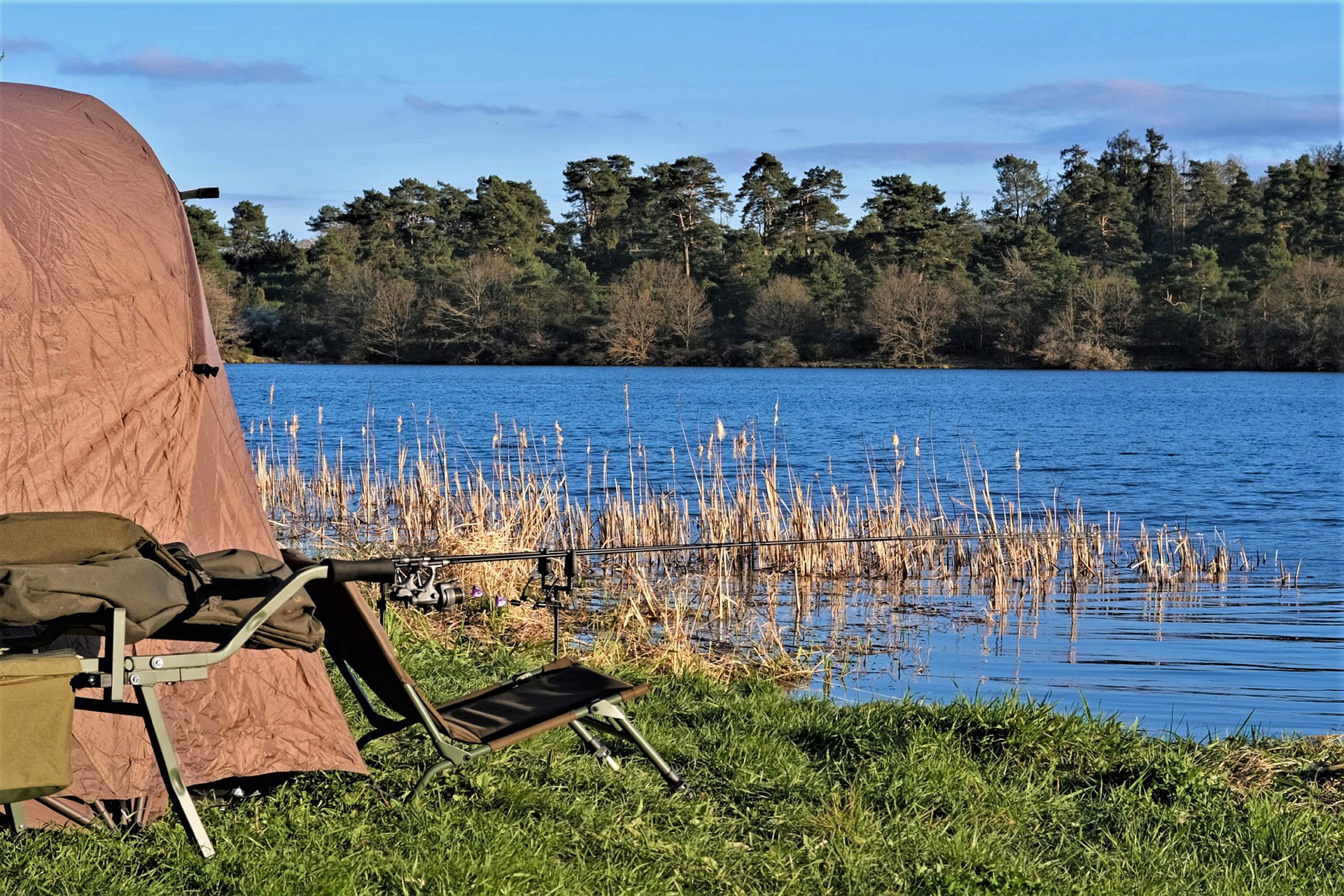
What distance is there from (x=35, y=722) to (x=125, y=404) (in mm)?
1478

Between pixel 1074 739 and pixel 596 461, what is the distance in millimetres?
16442

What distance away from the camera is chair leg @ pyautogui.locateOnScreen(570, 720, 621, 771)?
3.97m

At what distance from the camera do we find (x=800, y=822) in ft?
12.4

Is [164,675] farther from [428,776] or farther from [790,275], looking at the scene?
[790,275]

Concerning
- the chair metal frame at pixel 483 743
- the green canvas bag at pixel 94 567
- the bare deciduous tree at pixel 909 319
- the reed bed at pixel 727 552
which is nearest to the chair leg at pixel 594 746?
the chair metal frame at pixel 483 743

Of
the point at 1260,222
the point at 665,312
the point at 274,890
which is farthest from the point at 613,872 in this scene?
the point at 1260,222

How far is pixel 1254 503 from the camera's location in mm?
18156

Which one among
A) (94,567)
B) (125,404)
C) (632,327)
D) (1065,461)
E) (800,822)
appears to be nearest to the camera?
(94,567)

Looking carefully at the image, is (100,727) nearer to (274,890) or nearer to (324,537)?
(274,890)

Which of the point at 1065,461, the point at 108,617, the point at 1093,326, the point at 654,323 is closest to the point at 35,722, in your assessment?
the point at 108,617

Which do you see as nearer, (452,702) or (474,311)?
(452,702)

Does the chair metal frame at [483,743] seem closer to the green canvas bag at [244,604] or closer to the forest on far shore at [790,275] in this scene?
the green canvas bag at [244,604]

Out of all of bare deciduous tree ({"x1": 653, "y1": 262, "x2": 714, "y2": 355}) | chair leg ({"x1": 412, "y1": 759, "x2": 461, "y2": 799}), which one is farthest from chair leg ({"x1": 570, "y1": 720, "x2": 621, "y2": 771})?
bare deciduous tree ({"x1": 653, "y1": 262, "x2": 714, "y2": 355})

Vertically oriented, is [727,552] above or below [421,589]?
below
